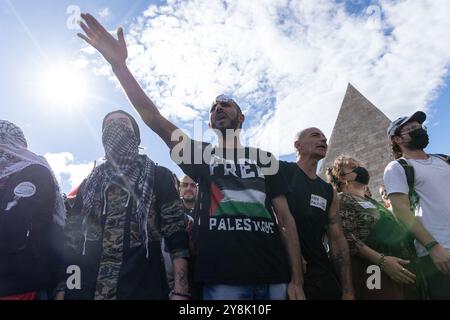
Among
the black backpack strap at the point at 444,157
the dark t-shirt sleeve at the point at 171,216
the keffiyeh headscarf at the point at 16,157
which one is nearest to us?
the dark t-shirt sleeve at the point at 171,216

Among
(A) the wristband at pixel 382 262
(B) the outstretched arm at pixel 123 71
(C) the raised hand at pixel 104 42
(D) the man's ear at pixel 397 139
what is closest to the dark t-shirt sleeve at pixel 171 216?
(B) the outstretched arm at pixel 123 71

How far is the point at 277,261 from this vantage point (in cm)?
247

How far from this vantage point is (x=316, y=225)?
9.93ft

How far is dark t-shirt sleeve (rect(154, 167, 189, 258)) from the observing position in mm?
2451

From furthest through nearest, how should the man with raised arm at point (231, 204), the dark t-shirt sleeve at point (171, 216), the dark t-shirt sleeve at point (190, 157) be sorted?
the dark t-shirt sleeve at point (190, 157) → the dark t-shirt sleeve at point (171, 216) → the man with raised arm at point (231, 204)

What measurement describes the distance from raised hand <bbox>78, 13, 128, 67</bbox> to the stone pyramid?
752 inches

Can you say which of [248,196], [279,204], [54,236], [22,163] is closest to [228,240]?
[248,196]

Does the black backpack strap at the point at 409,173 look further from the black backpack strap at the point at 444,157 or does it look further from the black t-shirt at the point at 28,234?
the black t-shirt at the point at 28,234

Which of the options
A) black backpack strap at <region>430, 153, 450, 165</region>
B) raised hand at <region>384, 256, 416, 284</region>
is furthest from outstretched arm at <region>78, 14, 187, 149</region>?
black backpack strap at <region>430, 153, 450, 165</region>

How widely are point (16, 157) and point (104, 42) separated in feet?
3.46

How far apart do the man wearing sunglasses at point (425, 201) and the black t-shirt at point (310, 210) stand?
59 cm

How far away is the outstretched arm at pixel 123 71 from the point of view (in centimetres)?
267

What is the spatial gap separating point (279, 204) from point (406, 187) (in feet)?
3.86
